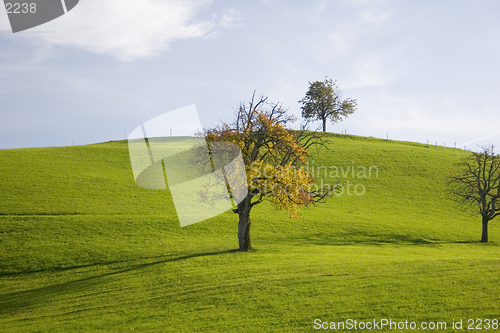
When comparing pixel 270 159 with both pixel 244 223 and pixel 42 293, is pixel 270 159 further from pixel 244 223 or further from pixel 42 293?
pixel 42 293

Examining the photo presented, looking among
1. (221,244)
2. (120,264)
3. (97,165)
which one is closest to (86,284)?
(120,264)

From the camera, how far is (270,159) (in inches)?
1059

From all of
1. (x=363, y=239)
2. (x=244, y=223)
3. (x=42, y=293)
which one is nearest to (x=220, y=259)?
(x=244, y=223)

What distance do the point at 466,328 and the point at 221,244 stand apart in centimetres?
2060

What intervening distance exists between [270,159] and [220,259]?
8260 mm

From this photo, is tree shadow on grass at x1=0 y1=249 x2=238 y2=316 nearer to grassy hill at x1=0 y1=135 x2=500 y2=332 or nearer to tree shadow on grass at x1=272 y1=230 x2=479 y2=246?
grassy hill at x1=0 y1=135 x2=500 y2=332

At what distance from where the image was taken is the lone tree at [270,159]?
24578 millimetres

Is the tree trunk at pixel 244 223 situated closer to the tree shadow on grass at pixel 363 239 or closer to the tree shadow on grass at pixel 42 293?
the tree shadow on grass at pixel 42 293

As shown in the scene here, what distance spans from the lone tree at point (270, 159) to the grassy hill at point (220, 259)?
430 cm

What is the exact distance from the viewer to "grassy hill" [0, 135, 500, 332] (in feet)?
51.5

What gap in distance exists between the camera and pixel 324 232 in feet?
122

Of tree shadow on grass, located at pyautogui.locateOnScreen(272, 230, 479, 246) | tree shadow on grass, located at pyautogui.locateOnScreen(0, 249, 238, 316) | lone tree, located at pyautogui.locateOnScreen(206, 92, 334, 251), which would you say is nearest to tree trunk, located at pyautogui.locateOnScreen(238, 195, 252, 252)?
lone tree, located at pyautogui.locateOnScreen(206, 92, 334, 251)

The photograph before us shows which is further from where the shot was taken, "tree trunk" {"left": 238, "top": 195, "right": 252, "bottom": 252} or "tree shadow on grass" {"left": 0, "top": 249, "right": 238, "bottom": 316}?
"tree trunk" {"left": 238, "top": 195, "right": 252, "bottom": 252}

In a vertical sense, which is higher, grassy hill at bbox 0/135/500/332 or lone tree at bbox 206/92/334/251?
lone tree at bbox 206/92/334/251
